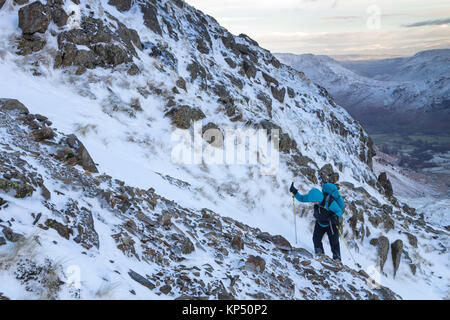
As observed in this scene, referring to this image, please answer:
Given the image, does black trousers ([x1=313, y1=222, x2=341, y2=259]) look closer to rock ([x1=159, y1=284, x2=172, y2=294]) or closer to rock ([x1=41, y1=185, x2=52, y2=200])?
rock ([x1=159, y1=284, x2=172, y2=294])

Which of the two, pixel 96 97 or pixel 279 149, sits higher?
pixel 96 97

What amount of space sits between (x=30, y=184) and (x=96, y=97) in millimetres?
9404

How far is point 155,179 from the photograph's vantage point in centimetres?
971

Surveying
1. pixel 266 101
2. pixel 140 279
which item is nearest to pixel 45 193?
pixel 140 279

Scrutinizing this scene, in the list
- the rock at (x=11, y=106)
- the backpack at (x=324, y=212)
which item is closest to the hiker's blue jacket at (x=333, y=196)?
the backpack at (x=324, y=212)

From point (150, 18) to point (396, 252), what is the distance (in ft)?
70.5

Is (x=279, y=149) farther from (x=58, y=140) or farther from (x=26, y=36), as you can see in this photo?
(x=26, y=36)

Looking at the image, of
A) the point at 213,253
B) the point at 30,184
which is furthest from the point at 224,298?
the point at 30,184

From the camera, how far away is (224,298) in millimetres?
4668

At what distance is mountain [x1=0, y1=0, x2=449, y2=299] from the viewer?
14.4 feet

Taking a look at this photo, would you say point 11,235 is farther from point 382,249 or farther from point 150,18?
point 150,18

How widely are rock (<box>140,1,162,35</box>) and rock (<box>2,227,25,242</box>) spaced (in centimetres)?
2036

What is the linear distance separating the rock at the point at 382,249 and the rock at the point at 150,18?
1963 centimetres

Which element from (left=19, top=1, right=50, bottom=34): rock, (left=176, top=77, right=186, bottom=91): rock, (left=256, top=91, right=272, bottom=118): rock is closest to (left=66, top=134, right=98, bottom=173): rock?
(left=19, top=1, right=50, bottom=34): rock
